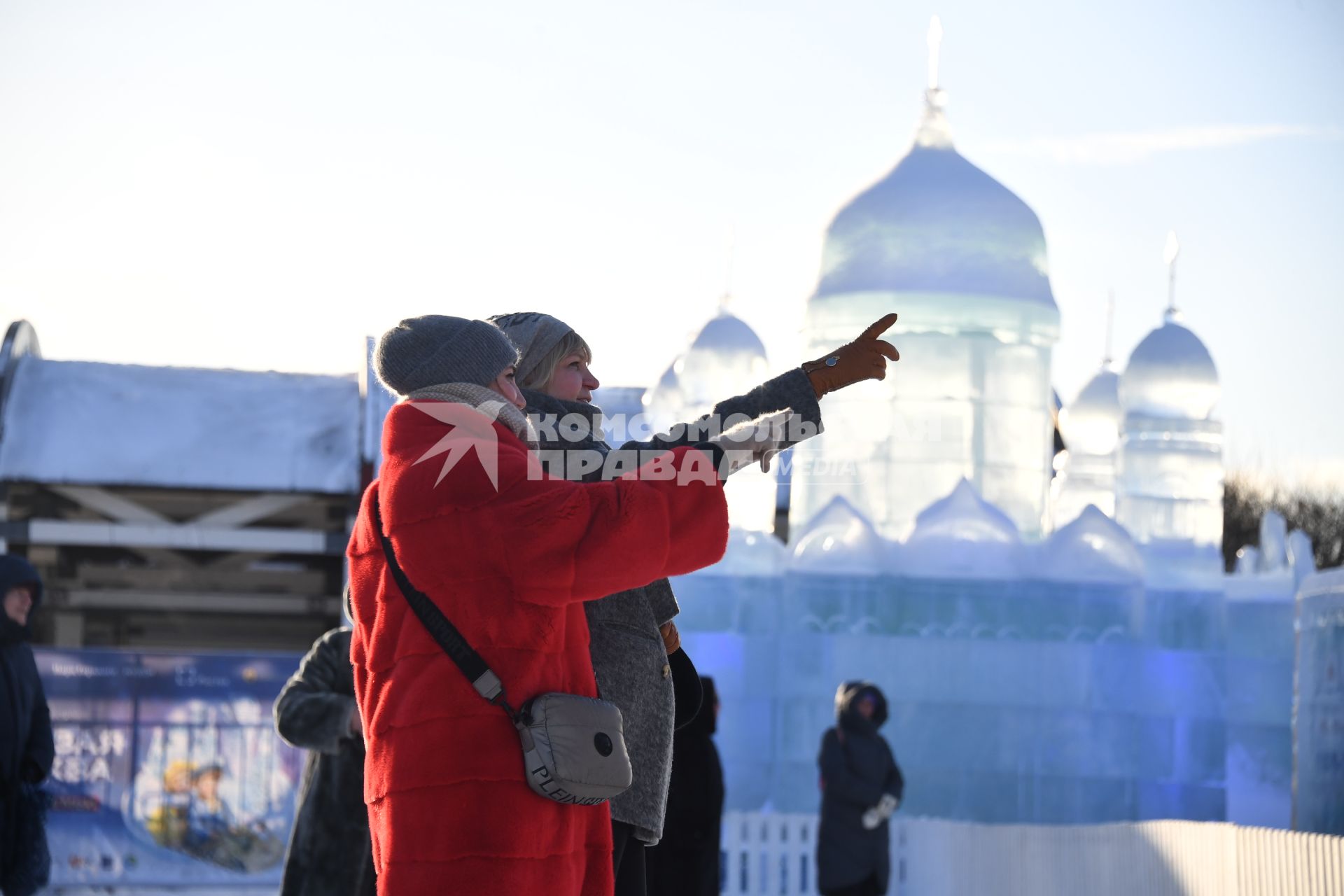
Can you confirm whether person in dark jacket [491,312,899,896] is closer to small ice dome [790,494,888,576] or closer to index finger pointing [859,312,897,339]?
index finger pointing [859,312,897,339]

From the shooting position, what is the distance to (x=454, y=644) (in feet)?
9.96

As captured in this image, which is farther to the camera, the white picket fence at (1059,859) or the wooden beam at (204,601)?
the wooden beam at (204,601)

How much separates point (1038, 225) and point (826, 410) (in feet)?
9.60

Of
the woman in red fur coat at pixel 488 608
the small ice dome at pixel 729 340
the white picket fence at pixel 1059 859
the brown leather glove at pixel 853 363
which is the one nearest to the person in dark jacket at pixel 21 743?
the woman in red fur coat at pixel 488 608

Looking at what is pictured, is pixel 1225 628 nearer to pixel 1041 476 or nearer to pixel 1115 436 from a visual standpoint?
pixel 1041 476

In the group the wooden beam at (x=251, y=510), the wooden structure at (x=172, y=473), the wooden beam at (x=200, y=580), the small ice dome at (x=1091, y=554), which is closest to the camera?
the small ice dome at (x=1091, y=554)

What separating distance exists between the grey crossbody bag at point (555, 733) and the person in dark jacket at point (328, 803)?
6.43ft

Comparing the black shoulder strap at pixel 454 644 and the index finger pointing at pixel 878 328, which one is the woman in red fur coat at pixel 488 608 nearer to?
the black shoulder strap at pixel 454 644

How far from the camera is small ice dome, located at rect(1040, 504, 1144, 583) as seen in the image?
1527cm

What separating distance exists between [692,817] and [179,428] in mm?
12829

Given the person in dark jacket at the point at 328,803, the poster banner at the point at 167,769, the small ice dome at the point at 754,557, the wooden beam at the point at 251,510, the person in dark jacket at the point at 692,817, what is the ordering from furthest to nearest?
the wooden beam at the point at 251,510 < the small ice dome at the point at 754,557 < the poster banner at the point at 167,769 < the person in dark jacket at the point at 692,817 < the person in dark jacket at the point at 328,803

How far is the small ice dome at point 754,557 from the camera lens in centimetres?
1584

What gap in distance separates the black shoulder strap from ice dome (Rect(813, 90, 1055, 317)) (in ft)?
49.2

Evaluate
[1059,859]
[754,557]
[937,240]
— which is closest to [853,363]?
[1059,859]
